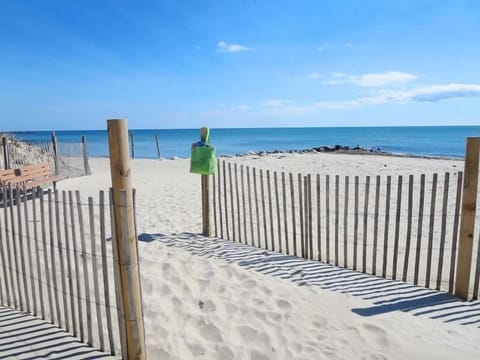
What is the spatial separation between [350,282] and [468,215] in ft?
4.73

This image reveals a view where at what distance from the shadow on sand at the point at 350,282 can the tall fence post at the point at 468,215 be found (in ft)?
0.70

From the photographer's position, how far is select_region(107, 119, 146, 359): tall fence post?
2.33 m

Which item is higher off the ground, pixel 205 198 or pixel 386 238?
pixel 205 198

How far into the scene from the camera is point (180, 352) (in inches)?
108

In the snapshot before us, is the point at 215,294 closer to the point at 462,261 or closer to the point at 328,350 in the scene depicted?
the point at 328,350

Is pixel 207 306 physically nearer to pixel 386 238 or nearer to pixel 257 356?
pixel 257 356

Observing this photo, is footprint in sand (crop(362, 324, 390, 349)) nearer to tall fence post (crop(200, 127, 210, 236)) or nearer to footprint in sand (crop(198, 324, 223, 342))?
footprint in sand (crop(198, 324, 223, 342))

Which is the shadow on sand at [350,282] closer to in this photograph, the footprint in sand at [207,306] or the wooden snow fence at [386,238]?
the wooden snow fence at [386,238]

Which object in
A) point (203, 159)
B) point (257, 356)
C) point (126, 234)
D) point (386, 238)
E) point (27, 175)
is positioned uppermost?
point (203, 159)

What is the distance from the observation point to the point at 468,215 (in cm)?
345

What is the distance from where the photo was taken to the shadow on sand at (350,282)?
10.8 feet

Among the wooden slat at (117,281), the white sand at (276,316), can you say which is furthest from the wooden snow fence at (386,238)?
the wooden slat at (117,281)

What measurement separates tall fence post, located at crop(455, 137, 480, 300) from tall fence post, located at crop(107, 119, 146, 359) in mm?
3240

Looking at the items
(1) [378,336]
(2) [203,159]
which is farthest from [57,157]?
(1) [378,336]
